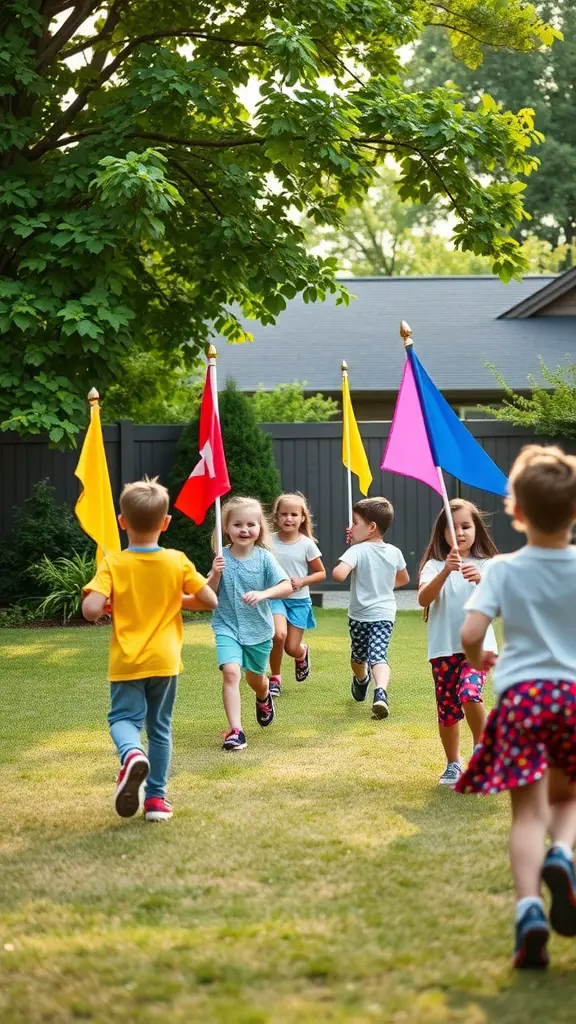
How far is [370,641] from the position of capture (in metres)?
7.95

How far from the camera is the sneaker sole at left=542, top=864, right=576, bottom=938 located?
331cm

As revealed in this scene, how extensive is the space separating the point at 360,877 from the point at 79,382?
29.8ft

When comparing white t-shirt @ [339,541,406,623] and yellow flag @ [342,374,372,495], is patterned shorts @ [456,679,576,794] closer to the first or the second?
white t-shirt @ [339,541,406,623]

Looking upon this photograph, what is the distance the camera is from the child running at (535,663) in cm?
355

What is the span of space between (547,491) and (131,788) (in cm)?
219

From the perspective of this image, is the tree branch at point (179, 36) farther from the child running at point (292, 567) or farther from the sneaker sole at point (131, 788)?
the sneaker sole at point (131, 788)

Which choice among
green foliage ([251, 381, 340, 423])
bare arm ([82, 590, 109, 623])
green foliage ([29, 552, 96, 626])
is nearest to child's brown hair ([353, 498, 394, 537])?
bare arm ([82, 590, 109, 623])

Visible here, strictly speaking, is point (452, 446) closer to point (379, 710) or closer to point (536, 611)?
point (536, 611)

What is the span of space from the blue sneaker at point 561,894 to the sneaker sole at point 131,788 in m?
1.97

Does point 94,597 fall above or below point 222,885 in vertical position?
above

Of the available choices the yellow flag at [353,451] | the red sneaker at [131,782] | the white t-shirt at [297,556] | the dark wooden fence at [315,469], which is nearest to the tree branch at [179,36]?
the dark wooden fence at [315,469]

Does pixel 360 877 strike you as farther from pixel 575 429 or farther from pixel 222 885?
pixel 575 429

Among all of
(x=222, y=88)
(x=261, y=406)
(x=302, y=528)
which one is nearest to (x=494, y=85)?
(x=261, y=406)

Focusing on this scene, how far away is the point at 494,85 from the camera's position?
42031 millimetres
